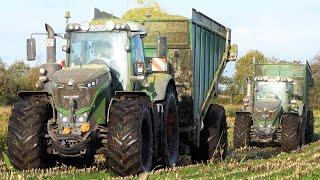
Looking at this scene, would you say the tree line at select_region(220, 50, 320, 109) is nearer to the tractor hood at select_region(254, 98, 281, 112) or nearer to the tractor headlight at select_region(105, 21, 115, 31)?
the tractor hood at select_region(254, 98, 281, 112)

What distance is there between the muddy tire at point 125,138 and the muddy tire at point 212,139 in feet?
15.7

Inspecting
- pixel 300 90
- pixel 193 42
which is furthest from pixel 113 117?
pixel 300 90

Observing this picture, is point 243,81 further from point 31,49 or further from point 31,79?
point 31,49

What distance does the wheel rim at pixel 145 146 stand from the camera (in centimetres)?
955

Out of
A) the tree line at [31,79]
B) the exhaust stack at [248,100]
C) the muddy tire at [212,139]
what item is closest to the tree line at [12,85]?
the tree line at [31,79]

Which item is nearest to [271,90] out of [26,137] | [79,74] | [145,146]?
[145,146]

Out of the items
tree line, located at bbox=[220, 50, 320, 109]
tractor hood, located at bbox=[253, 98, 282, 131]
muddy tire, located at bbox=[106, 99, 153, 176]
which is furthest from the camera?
tree line, located at bbox=[220, 50, 320, 109]

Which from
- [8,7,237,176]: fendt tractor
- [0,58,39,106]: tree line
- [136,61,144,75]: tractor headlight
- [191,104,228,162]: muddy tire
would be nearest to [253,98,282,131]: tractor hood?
[191,104,228,162]: muddy tire

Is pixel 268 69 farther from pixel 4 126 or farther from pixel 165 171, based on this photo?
pixel 165 171

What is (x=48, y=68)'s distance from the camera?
10031 millimetres

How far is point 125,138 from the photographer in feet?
29.1

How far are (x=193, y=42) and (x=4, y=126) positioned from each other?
22.3 feet

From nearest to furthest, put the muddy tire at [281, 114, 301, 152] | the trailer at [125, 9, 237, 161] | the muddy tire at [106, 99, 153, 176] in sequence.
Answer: the muddy tire at [106, 99, 153, 176]
the trailer at [125, 9, 237, 161]
the muddy tire at [281, 114, 301, 152]

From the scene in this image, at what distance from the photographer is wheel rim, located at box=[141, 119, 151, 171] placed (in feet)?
31.3
